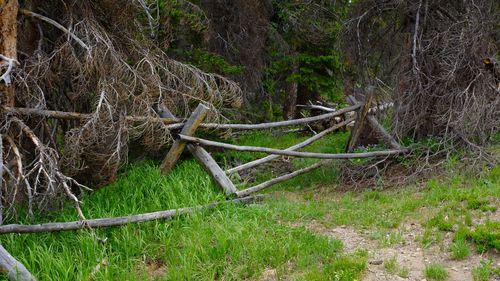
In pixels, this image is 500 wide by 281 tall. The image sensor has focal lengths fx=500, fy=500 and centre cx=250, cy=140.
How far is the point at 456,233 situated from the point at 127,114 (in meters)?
4.48

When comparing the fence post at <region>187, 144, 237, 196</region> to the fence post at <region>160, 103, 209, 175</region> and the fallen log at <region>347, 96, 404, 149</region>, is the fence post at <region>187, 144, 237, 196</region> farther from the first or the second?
the fallen log at <region>347, 96, 404, 149</region>

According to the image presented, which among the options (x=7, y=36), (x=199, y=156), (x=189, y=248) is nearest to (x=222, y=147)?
(x=199, y=156)

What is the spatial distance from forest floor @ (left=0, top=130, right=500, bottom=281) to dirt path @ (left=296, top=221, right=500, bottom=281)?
0.4 inches

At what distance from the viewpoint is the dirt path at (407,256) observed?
4.88 m

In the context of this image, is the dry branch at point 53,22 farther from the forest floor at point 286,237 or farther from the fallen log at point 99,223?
the fallen log at point 99,223

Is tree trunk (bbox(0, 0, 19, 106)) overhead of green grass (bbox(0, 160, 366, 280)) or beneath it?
overhead

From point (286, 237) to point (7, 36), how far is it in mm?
4233

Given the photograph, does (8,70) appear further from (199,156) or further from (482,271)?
(482,271)

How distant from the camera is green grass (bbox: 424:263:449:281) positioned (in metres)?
4.76

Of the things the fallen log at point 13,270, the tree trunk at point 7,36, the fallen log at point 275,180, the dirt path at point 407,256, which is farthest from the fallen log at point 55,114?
the dirt path at point 407,256

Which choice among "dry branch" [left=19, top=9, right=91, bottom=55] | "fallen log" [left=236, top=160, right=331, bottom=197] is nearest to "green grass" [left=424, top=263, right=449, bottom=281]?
"fallen log" [left=236, top=160, right=331, bottom=197]

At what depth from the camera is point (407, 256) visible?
5.27 metres

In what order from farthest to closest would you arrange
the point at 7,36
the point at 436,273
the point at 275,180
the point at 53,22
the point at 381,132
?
1. the point at 381,132
2. the point at 275,180
3. the point at 53,22
4. the point at 7,36
5. the point at 436,273

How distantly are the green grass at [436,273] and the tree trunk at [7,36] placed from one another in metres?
5.22
